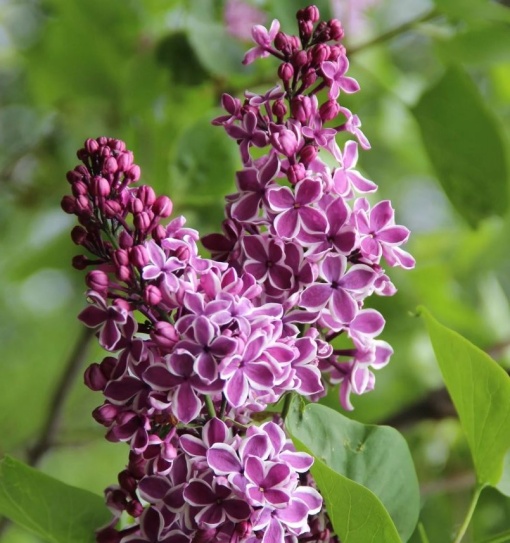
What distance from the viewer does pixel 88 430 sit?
2.83ft

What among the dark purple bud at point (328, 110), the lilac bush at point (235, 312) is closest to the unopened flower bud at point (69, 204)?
the lilac bush at point (235, 312)

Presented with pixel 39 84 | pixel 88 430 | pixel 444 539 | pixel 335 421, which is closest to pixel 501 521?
pixel 444 539

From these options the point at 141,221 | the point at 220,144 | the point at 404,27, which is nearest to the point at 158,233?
the point at 141,221

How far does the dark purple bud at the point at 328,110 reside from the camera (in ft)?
1.14

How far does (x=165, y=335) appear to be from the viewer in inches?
11.9

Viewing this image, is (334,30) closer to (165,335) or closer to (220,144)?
(165,335)

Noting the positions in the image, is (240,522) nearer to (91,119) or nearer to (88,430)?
(88,430)

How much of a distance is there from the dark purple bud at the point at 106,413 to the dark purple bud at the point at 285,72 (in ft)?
0.49

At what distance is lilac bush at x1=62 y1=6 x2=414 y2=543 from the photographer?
0.31 m

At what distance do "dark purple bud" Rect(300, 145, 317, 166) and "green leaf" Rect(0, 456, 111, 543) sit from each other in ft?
0.61

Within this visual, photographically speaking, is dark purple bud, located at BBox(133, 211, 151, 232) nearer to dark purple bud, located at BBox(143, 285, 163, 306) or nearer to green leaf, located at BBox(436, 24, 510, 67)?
dark purple bud, located at BBox(143, 285, 163, 306)

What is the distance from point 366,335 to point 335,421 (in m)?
0.04

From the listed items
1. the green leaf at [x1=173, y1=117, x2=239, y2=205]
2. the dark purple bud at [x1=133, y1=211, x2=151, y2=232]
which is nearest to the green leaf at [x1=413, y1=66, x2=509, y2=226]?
the green leaf at [x1=173, y1=117, x2=239, y2=205]

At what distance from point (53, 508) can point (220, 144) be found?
332 millimetres
